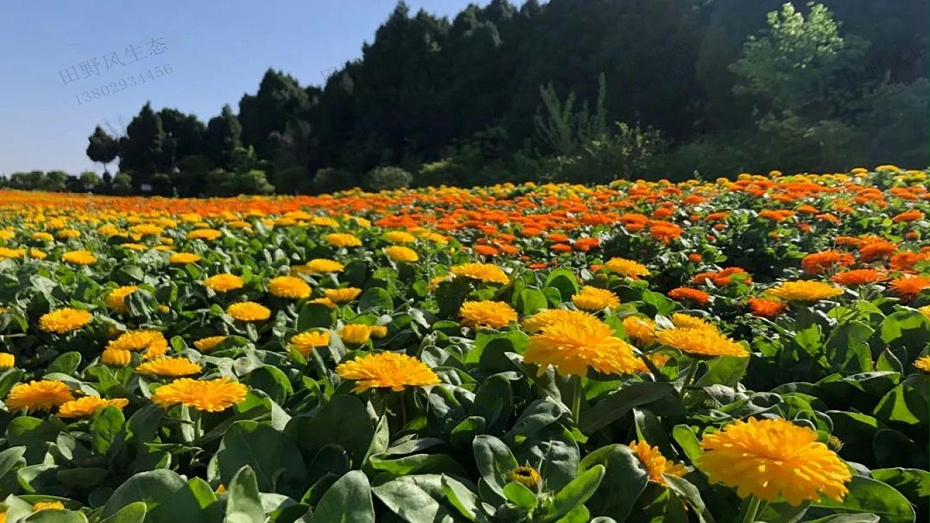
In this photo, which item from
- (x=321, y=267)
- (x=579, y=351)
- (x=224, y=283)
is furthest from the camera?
(x=321, y=267)

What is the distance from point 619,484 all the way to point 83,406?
1.05m

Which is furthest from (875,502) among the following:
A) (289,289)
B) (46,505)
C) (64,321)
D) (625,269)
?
(64,321)

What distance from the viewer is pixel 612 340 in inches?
42.0

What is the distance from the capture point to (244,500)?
0.81 meters

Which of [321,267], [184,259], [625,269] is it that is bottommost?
[625,269]

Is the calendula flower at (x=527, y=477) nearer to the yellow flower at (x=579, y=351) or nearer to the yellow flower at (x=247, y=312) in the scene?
the yellow flower at (x=579, y=351)

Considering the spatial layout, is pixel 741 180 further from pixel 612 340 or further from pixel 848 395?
pixel 612 340

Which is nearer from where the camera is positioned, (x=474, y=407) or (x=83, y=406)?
(x=474, y=407)

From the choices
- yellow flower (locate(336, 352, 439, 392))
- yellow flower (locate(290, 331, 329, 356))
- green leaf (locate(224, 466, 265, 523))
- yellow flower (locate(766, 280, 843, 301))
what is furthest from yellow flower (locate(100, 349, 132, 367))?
yellow flower (locate(766, 280, 843, 301))

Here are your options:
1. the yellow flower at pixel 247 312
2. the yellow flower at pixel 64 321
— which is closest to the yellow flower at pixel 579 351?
the yellow flower at pixel 247 312

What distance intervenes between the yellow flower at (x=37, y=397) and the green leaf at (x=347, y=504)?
2.82 ft

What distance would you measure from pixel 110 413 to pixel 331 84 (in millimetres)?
40748

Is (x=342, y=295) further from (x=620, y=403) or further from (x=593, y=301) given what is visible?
(x=620, y=403)

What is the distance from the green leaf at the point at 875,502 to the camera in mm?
913
